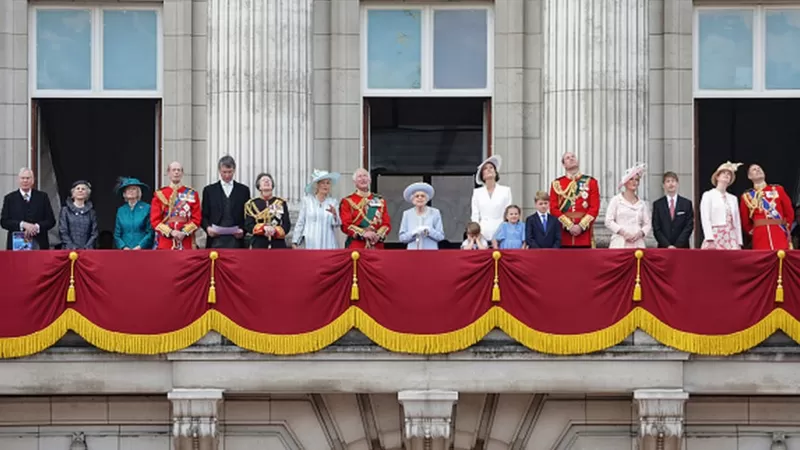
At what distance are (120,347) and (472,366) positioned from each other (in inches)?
207

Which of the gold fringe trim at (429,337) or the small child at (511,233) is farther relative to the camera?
the small child at (511,233)

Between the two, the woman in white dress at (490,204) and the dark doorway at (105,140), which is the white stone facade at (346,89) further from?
the woman in white dress at (490,204)

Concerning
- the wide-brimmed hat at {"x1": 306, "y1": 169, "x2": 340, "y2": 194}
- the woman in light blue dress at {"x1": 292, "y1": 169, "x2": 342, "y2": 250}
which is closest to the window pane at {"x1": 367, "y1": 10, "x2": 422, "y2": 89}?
the wide-brimmed hat at {"x1": 306, "y1": 169, "x2": 340, "y2": 194}

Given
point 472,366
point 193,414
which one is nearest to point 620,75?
point 472,366

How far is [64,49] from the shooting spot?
40000mm

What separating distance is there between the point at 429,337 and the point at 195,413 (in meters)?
3.67

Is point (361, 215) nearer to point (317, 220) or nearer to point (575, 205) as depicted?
point (317, 220)

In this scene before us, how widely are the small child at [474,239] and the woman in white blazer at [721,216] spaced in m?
3.44

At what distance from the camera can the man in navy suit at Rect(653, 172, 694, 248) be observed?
1415 inches

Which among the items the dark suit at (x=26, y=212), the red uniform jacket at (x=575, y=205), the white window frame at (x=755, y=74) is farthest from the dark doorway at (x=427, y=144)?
the dark suit at (x=26, y=212)

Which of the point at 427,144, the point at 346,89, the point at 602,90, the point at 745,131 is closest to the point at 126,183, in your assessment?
the point at 346,89

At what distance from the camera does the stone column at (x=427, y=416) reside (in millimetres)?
34125

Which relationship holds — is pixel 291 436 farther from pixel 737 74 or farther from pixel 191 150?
pixel 737 74

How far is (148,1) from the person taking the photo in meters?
39.9
